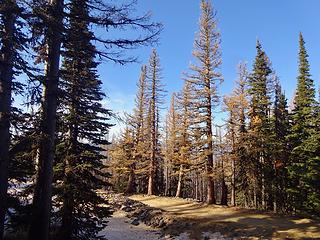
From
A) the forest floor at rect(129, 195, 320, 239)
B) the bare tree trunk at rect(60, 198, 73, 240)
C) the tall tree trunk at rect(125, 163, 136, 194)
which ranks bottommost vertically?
the forest floor at rect(129, 195, 320, 239)

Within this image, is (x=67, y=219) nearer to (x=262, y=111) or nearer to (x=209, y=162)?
(x=209, y=162)

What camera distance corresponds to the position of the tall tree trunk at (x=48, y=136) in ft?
26.9

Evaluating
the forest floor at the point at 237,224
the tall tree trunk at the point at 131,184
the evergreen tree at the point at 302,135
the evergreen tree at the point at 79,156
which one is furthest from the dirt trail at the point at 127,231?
the evergreen tree at the point at 302,135

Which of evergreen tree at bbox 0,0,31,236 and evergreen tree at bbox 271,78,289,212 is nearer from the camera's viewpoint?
evergreen tree at bbox 0,0,31,236

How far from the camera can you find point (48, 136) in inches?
330

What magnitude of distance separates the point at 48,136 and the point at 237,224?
46.3 feet

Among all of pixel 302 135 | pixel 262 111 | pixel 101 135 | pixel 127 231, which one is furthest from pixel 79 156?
pixel 302 135

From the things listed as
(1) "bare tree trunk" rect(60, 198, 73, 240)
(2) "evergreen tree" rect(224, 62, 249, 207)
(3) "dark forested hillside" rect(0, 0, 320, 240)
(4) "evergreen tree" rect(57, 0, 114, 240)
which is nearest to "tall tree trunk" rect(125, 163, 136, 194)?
(3) "dark forested hillside" rect(0, 0, 320, 240)

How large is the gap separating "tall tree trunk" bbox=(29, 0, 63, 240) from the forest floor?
11645 mm

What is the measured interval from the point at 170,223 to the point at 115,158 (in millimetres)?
23931

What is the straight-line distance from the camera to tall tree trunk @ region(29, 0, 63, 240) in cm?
821

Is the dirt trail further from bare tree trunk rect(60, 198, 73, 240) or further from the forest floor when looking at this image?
bare tree trunk rect(60, 198, 73, 240)

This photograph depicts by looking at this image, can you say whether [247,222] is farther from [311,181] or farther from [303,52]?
[303,52]

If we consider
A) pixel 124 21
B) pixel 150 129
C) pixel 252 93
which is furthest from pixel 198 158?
pixel 124 21
